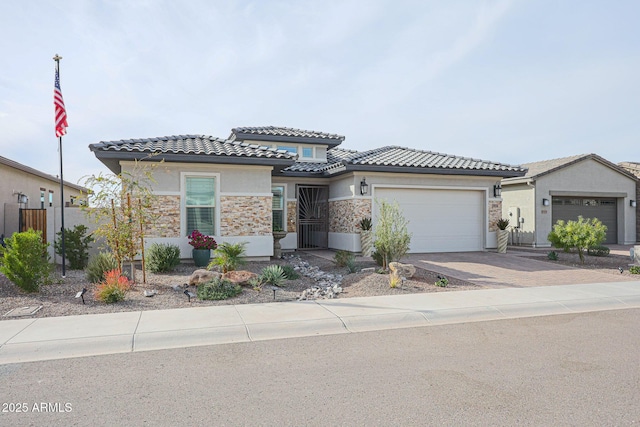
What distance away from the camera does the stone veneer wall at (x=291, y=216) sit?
17875 millimetres

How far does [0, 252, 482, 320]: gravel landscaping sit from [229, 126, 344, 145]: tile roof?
8425mm

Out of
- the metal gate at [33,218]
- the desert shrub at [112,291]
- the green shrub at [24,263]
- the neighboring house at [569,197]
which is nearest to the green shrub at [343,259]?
the desert shrub at [112,291]

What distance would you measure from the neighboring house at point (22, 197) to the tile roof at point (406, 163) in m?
8.37

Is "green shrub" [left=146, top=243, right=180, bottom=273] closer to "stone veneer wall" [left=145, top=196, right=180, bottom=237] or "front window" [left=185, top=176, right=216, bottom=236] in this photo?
"stone veneer wall" [left=145, top=196, right=180, bottom=237]

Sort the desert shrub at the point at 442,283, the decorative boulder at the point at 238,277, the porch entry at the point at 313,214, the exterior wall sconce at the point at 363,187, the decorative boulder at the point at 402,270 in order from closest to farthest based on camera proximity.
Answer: the decorative boulder at the point at 238,277 < the desert shrub at the point at 442,283 < the decorative boulder at the point at 402,270 < the exterior wall sconce at the point at 363,187 < the porch entry at the point at 313,214

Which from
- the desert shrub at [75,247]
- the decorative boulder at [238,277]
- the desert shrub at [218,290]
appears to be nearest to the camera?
the desert shrub at [218,290]

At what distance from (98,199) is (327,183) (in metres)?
10.0

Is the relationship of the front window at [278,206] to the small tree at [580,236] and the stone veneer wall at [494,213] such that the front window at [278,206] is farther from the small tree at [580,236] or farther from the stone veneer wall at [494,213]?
the small tree at [580,236]

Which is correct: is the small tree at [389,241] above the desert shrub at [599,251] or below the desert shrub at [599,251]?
above

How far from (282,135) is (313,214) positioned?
12.2 feet

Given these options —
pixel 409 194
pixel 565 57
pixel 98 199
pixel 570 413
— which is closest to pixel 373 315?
pixel 570 413

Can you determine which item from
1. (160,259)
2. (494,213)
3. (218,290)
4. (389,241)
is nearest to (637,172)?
(494,213)

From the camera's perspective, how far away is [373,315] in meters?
7.48

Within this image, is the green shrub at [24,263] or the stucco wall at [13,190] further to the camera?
the stucco wall at [13,190]
